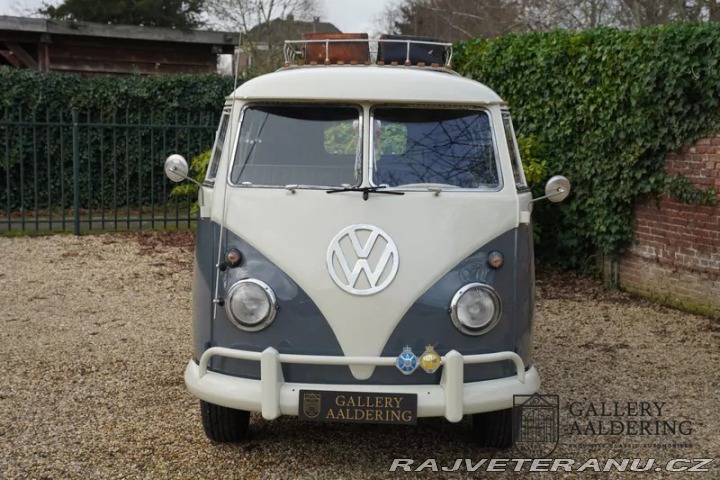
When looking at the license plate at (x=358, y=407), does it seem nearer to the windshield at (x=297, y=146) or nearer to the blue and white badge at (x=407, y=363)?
the blue and white badge at (x=407, y=363)

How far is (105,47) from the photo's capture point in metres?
17.2

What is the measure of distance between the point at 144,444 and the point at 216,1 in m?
24.7

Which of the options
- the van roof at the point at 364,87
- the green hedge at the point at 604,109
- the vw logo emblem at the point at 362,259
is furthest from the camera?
the green hedge at the point at 604,109

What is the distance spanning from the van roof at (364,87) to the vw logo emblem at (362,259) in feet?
2.44

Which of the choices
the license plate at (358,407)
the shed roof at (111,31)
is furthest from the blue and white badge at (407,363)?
the shed roof at (111,31)

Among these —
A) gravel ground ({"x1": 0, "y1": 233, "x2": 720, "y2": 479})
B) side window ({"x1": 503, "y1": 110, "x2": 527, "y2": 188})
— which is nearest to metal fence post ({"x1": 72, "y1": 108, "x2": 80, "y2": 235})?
gravel ground ({"x1": 0, "y1": 233, "x2": 720, "y2": 479})

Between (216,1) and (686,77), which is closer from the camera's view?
(686,77)

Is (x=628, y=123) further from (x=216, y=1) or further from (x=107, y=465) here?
(x=216, y=1)

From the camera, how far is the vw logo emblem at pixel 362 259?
13.5 ft

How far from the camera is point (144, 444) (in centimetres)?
477

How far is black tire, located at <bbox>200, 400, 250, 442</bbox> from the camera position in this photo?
4.56m

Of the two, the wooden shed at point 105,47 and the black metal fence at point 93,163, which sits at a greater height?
the wooden shed at point 105,47

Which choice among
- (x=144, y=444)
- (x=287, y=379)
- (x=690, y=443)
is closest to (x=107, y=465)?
(x=144, y=444)

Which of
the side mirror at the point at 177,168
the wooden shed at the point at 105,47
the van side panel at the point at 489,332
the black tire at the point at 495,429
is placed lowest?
the black tire at the point at 495,429
